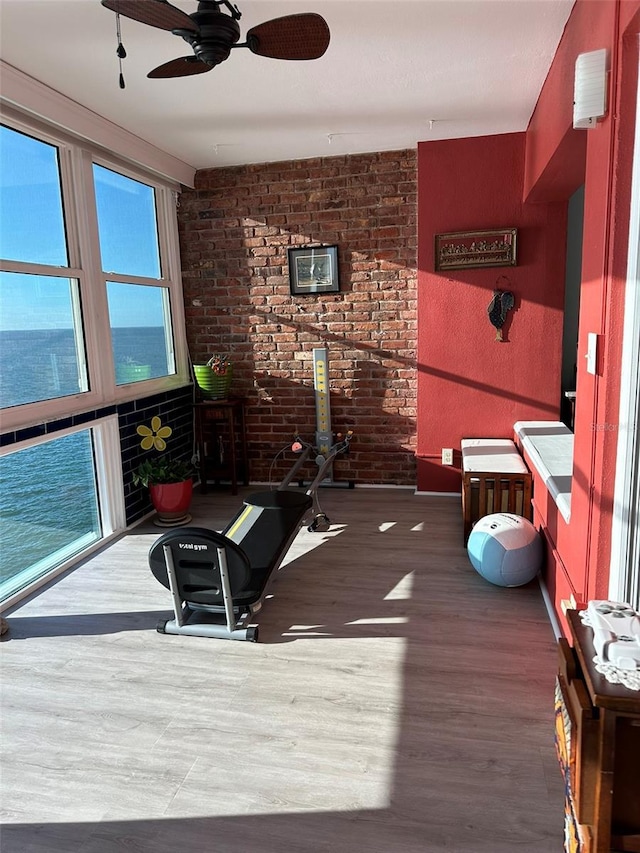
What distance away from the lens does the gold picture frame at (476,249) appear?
4.88 meters

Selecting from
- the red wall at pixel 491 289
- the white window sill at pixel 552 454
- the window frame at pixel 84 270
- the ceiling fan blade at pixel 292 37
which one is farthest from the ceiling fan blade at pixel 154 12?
the white window sill at pixel 552 454

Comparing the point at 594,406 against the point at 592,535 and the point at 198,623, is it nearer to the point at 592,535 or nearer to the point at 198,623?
the point at 592,535

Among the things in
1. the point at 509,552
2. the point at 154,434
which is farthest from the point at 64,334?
the point at 509,552

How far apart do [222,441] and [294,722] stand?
3733mm

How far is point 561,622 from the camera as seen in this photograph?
2.98m

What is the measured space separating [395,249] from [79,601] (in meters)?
3.69

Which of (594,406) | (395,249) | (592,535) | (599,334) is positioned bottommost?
(592,535)

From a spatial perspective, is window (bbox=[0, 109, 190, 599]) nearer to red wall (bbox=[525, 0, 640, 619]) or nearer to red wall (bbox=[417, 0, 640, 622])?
red wall (bbox=[417, 0, 640, 622])

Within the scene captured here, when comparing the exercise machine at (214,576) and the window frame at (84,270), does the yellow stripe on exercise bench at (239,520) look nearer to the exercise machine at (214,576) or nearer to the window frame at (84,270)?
the exercise machine at (214,576)

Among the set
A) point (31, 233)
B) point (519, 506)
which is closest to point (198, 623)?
point (519, 506)

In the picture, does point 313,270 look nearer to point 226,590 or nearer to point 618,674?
point 226,590

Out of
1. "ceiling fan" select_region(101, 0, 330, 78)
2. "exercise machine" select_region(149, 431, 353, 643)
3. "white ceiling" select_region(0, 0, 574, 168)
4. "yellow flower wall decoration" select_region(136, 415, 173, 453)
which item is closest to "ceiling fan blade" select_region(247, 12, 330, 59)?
"ceiling fan" select_region(101, 0, 330, 78)

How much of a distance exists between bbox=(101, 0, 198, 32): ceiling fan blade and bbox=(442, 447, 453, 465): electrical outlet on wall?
3727mm

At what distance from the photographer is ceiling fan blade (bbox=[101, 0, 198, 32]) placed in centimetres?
205
